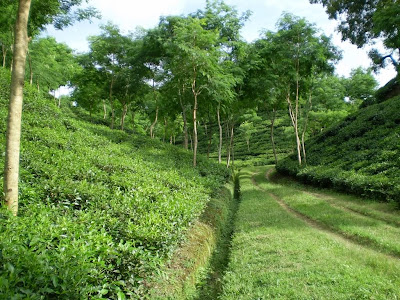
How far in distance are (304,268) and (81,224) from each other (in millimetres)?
4899

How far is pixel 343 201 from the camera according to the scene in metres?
13.3

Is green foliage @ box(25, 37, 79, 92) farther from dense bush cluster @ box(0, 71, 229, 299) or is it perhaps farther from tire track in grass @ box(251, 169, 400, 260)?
tire track in grass @ box(251, 169, 400, 260)

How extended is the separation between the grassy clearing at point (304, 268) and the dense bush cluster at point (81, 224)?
1.80m

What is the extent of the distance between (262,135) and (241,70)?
4778 centimetres

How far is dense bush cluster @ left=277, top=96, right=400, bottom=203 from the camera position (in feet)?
44.3

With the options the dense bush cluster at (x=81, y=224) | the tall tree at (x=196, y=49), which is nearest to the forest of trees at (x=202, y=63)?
the tall tree at (x=196, y=49)

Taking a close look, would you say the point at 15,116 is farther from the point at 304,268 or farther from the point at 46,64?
the point at 46,64

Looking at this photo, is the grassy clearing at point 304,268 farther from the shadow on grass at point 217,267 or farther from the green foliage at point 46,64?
the green foliage at point 46,64

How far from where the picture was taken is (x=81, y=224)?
16.1ft

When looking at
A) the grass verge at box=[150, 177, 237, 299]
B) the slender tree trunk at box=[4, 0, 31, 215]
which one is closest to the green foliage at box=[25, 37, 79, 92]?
the slender tree trunk at box=[4, 0, 31, 215]

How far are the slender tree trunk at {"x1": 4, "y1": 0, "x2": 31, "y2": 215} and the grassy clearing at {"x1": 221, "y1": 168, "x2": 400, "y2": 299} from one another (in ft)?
15.0

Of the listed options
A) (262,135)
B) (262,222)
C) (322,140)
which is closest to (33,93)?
(262,222)

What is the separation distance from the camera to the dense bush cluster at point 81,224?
3.26 metres

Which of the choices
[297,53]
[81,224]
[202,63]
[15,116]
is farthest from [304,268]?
[297,53]
